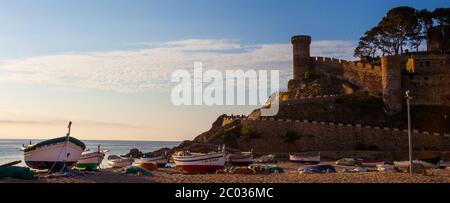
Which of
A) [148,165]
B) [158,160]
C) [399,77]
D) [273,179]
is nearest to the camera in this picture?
[273,179]

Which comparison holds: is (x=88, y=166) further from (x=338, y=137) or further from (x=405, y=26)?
(x=405, y=26)

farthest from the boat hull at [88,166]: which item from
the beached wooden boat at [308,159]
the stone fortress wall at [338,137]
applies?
the stone fortress wall at [338,137]

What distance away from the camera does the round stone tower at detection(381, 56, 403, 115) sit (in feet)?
142

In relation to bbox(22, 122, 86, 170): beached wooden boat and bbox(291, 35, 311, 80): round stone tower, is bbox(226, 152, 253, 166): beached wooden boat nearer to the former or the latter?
bbox(22, 122, 86, 170): beached wooden boat

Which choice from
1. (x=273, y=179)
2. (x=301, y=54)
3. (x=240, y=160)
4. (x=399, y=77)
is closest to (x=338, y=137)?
(x=399, y=77)

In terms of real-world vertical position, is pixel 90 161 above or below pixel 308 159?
above

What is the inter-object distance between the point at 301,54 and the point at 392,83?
15.0 m

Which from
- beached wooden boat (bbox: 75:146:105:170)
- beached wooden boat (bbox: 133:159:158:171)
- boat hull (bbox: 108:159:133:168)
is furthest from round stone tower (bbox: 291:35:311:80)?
beached wooden boat (bbox: 75:146:105:170)

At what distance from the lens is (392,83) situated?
4362 cm

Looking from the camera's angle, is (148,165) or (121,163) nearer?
(148,165)

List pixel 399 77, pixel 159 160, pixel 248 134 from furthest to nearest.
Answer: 1. pixel 399 77
2. pixel 248 134
3. pixel 159 160

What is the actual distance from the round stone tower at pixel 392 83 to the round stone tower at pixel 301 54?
13.7 meters

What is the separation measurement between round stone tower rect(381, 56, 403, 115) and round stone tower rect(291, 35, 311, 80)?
44.8ft
